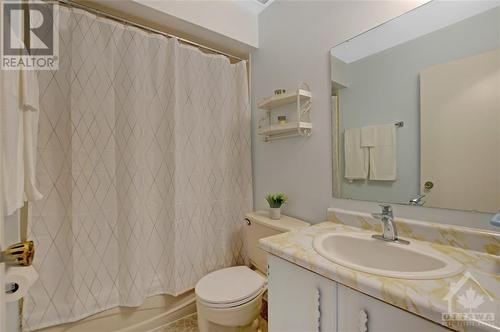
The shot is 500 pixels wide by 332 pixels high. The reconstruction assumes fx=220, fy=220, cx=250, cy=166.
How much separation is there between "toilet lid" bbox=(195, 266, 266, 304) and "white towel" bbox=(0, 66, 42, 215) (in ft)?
3.08

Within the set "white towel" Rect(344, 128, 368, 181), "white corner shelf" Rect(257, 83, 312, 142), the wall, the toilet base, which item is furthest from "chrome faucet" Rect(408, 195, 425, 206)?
the toilet base

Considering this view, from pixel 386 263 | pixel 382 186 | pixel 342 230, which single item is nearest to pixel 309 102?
pixel 382 186

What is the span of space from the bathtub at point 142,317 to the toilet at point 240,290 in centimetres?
34

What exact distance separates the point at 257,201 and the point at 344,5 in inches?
58.5

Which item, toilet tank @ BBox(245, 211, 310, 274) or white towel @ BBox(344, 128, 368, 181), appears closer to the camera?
white towel @ BBox(344, 128, 368, 181)

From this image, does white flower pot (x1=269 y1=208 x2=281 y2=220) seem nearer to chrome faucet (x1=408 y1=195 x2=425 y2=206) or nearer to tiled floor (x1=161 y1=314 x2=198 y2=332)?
chrome faucet (x1=408 y1=195 x2=425 y2=206)

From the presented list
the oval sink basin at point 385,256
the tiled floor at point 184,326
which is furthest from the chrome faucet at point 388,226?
the tiled floor at point 184,326

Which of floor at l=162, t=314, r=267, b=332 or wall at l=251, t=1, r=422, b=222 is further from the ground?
wall at l=251, t=1, r=422, b=222

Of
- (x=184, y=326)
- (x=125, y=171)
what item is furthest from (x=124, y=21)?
(x=184, y=326)

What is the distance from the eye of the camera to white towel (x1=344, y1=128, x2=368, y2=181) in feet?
4.04

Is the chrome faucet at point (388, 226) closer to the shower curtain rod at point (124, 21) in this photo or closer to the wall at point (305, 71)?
the wall at point (305, 71)

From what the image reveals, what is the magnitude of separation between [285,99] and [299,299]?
121cm

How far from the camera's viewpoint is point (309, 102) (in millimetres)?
1493

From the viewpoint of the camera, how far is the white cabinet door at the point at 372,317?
1.89 ft
